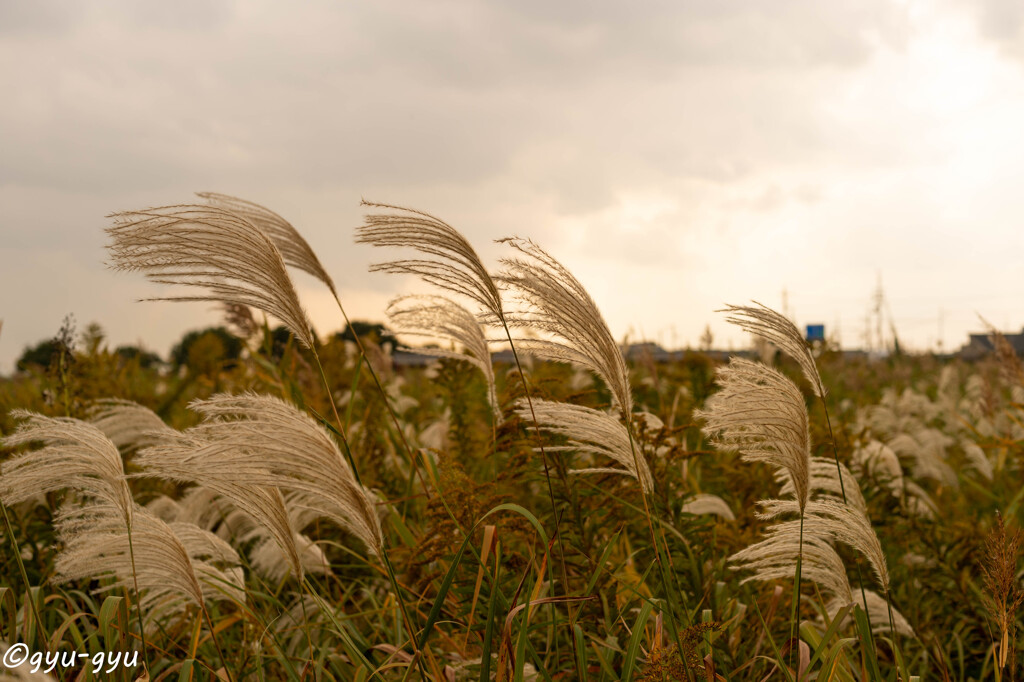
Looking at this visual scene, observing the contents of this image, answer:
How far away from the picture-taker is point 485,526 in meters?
1.85

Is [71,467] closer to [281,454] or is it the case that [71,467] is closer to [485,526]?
[281,454]

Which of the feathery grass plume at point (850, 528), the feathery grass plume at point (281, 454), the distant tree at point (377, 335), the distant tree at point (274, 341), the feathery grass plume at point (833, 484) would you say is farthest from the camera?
the distant tree at point (274, 341)

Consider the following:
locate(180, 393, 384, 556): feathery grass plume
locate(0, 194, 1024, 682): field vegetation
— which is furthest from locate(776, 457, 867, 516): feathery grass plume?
locate(180, 393, 384, 556): feathery grass plume

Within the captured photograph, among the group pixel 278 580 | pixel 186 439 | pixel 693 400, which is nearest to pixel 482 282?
pixel 186 439

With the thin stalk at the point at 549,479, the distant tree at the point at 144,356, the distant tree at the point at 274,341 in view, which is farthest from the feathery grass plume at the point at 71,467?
the distant tree at the point at 144,356

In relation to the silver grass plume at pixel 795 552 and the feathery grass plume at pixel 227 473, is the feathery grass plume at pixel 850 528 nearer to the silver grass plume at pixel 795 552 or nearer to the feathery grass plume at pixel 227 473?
the silver grass plume at pixel 795 552

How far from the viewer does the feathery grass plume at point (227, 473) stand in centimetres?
150

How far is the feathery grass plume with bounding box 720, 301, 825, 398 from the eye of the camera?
1.73 meters

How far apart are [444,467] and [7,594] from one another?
1.66 metres

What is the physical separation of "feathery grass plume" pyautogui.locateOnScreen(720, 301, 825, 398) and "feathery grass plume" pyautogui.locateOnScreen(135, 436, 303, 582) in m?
1.12

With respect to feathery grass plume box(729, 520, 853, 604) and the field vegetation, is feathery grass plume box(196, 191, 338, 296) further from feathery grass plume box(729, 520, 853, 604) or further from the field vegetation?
feathery grass plume box(729, 520, 853, 604)

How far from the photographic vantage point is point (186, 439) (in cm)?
171

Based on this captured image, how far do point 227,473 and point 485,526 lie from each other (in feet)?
2.10

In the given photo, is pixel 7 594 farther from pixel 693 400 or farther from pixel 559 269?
pixel 693 400
